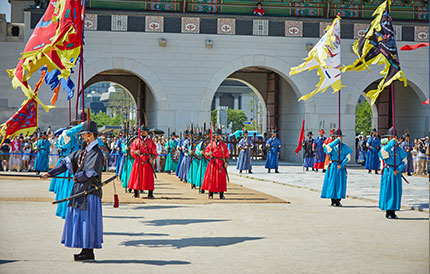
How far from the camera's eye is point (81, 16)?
1162 cm

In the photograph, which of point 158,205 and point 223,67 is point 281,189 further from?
point 223,67

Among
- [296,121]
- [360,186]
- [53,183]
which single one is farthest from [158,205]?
[296,121]

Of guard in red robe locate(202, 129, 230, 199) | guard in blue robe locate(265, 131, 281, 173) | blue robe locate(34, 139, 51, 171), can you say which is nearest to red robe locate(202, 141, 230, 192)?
guard in red robe locate(202, 129, 230, 199)

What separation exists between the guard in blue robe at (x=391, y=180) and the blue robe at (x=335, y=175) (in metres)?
1.52

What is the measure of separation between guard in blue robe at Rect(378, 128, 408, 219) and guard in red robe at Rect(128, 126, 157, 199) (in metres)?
5.15

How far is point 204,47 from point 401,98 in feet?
38.8

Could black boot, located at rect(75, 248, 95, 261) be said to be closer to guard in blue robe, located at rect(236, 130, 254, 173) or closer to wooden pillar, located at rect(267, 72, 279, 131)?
guard in blue robe, located at rect(236, 130, 254, 173)

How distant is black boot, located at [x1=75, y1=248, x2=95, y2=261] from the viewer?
7102 mm

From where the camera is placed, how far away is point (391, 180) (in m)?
11.4

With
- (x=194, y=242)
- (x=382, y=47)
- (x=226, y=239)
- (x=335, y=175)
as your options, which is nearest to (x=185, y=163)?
(x=335, y=175)

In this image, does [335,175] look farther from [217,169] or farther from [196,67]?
[196,67]

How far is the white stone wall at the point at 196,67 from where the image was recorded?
87.8 ft

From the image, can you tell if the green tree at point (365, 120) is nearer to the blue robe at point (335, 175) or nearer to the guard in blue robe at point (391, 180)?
the blue robe at point (335, 175)

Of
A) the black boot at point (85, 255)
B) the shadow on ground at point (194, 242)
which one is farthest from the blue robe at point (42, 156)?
the black boot at point (85, 255)
